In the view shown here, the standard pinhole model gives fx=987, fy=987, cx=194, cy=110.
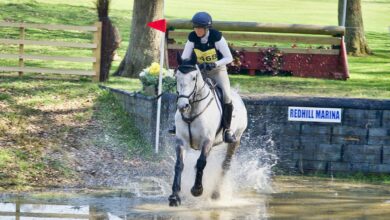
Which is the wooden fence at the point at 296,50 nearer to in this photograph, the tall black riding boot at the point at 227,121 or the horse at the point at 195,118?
the tall black riding boot at the point at 227,121

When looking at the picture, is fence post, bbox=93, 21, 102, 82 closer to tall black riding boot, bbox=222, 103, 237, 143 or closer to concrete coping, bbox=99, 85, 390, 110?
concrete coping, bbox=99, 85, 390, 110

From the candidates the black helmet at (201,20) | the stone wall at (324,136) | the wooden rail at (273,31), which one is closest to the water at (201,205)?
the stone wall at (324,136)

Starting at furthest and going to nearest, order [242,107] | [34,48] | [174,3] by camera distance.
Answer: [174,3], [34,48], [242,107]

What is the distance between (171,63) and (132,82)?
4.15 ft

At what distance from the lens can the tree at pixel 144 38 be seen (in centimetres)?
2200

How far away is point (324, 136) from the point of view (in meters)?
17.0

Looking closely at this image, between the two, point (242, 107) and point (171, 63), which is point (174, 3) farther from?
point (242, 107)

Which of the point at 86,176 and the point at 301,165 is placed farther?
the point at 301,165

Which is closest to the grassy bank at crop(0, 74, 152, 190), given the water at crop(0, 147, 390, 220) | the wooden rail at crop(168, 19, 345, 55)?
the water at crop(0, 147, 390, 220)

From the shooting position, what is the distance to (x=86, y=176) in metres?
15.3

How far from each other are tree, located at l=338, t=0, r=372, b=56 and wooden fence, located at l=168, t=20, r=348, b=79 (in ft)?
13.4

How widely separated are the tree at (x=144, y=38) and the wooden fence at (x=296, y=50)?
0.43 m

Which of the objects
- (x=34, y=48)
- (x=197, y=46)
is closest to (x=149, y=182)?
(x=197, y=46)

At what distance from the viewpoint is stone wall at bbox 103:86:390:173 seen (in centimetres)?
1691
